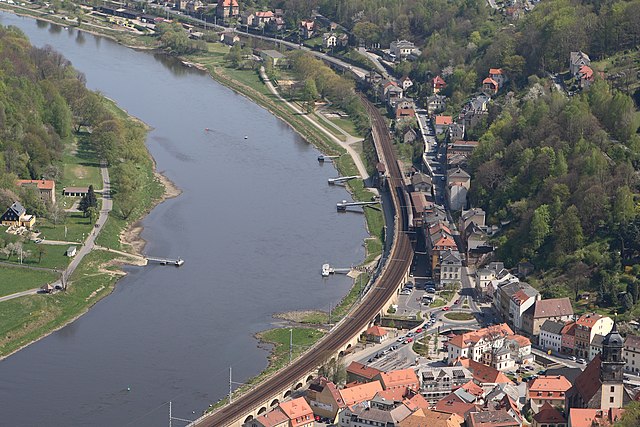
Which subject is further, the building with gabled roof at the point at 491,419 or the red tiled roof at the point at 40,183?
the red tiled roof at the point at 40,183

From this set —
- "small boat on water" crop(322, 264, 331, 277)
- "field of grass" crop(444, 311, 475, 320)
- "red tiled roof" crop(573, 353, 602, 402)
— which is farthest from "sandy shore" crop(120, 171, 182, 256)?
"red tiled roof" crop(573, 353, 602, 402)

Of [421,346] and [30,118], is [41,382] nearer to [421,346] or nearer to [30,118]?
[421,346]

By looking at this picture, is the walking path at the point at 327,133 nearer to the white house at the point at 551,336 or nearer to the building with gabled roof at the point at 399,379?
the white house at the point at 551,336

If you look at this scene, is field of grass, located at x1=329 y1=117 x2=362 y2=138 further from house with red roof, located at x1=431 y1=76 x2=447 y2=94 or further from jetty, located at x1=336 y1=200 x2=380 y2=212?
jetty, located at x1=336 y1=200 x2=380 y2=212

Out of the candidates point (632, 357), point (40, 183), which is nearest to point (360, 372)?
point (632, 357)

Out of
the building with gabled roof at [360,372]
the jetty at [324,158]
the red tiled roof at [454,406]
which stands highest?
the jetty at [324,158]

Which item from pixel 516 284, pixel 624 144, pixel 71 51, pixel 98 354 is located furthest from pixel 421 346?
pixel 71 51

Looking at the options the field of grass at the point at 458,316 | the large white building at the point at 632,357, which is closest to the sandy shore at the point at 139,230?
the field of grass at the point at 458,316

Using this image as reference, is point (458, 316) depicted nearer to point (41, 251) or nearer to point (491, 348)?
point (491, 348)
